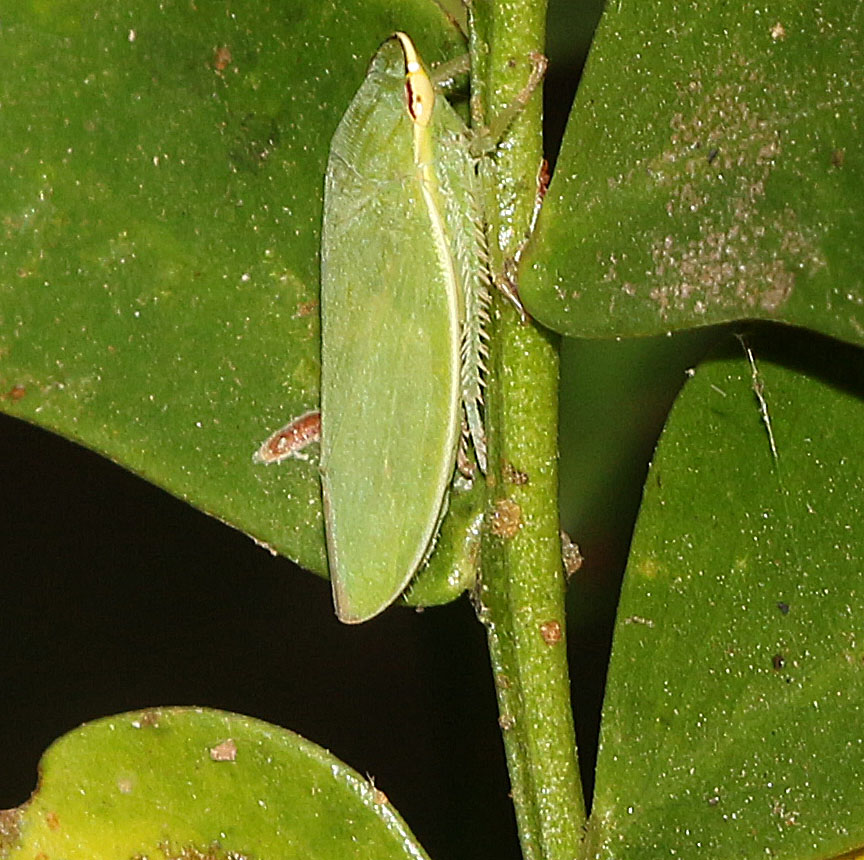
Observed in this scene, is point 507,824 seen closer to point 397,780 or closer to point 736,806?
point 397,780

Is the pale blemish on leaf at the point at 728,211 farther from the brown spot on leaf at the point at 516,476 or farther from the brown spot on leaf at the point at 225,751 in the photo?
the brown spot on leaf at the point at 225,751

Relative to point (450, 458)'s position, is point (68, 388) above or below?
above

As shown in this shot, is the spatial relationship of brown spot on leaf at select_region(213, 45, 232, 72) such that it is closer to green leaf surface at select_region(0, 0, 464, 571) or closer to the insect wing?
green leaf surface at select_region(0, 0, 464, 571)

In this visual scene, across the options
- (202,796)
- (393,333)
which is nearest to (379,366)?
(393,333)

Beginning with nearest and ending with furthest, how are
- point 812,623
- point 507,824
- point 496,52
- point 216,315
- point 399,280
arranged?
point 812,623
point 496,52
point 216,315
point 399,280
point 507,824

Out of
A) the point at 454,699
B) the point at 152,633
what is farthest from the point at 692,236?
the point at 152,633

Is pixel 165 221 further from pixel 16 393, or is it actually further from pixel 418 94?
pixel 418 94

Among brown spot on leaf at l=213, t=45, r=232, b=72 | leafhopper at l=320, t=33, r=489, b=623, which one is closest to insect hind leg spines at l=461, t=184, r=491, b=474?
leafhopper at l=320, t=33, r=489, b=623
